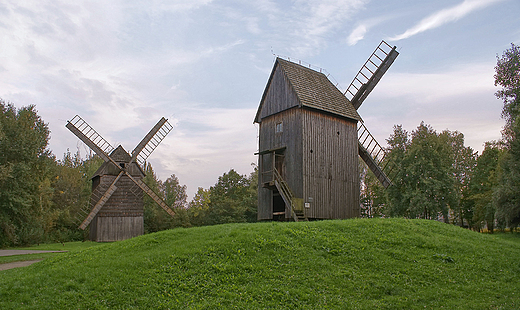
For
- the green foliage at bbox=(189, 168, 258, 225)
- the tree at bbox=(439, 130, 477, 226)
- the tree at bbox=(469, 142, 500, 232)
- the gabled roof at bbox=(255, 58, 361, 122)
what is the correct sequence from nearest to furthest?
the gabled roof at bbox=(255, 58, 361, 122) < the tree at bbox=(469, 142, 500, 232) < the tree at bbox=(439, 130, 477, 226) < the green foliage at bbox=(189, 168, 258, 225)

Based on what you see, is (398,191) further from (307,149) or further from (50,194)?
(50,194)

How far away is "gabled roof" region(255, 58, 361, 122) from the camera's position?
25.8m

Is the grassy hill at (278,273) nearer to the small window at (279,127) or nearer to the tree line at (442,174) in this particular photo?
the small window at (279,127)

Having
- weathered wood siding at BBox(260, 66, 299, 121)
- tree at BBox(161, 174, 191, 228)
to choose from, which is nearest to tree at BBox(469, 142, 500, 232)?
weathered wood siding at BBox(260, 66, 299, 121)

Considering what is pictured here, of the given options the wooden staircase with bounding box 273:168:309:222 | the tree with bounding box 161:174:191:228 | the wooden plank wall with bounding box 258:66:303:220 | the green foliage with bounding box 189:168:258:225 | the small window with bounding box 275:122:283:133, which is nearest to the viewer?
the wooden staircase with bounding box 273:168:309:222

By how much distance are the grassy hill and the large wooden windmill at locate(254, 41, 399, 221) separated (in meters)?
7.89

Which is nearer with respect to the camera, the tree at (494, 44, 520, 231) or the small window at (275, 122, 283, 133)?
the small window at (275, 122, 283, 133)

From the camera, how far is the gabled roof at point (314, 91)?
25.8 metres

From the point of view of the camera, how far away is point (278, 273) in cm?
1270

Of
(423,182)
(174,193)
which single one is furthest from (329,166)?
(174,193)

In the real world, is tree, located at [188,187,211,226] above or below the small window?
below

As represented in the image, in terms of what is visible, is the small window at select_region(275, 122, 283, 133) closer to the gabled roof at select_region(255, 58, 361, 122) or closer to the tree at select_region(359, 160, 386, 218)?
the gabled roof at select_region(255, 58, 361, 122)

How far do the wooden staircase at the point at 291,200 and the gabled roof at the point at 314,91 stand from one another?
203 inches

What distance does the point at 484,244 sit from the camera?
17188mm
